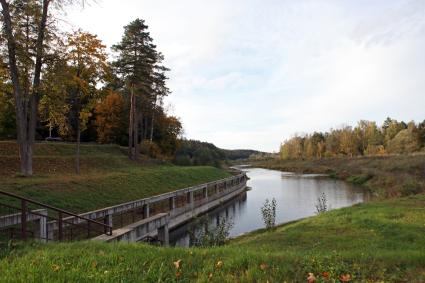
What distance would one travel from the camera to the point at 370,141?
10044 centimetres

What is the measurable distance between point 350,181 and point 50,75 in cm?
4309

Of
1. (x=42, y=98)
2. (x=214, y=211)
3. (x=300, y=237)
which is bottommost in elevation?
(x=214, y=211)

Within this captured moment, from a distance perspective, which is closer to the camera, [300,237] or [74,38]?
[300,237]

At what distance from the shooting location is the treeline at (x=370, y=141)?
260 feet

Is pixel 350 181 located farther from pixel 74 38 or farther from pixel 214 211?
pixel 74 38

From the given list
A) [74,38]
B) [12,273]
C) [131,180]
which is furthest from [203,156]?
[12,273]

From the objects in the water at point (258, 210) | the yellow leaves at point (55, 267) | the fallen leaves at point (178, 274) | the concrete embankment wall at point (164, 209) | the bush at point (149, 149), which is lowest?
the water at point (258, 210)

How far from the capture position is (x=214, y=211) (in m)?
33.7

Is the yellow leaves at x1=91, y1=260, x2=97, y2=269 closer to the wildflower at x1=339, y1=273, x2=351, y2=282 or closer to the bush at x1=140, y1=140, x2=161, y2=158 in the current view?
the wildflower at x1=339, y1=273, x2=351, y2=282

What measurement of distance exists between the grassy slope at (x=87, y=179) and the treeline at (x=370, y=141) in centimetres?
5471

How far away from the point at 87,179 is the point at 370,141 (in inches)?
3648

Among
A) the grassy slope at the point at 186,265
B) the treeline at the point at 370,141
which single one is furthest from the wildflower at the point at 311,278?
the treeline at the point at 370,141

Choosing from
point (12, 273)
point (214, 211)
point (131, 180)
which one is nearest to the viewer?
point (12, 273)

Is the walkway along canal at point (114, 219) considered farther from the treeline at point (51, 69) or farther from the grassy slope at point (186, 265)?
the treeline at point (51, 69)
